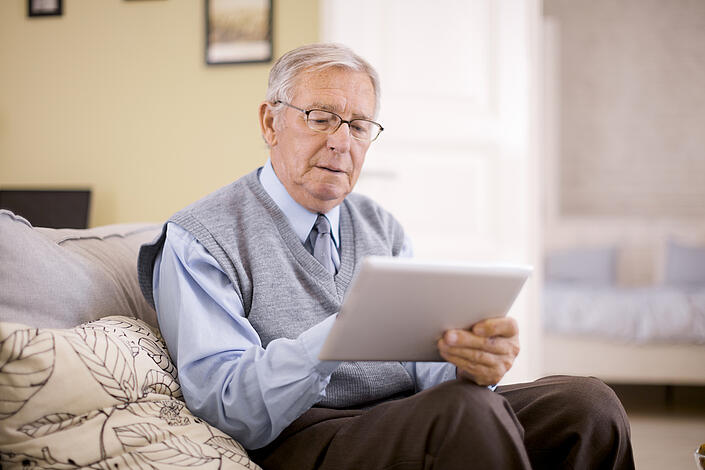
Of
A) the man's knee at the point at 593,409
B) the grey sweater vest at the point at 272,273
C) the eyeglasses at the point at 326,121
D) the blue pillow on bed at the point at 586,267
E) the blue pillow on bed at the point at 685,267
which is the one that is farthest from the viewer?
the blue pillow on bed at the point at 586,267

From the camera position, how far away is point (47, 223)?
263 cm

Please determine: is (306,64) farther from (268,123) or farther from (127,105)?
(127,105)

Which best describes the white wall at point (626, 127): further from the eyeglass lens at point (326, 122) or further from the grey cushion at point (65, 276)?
the grey cushion at point (65, 276)

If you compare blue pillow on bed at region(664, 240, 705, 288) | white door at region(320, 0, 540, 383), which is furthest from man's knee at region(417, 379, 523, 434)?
blue pillow on bed at region(664, 240, 705, 288)

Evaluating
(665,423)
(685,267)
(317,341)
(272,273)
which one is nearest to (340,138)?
(272,273)

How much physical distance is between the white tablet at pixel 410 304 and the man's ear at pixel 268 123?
0.59m

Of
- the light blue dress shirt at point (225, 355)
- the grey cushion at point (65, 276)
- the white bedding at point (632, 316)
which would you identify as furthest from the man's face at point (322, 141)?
the white bedding at point (632, 316)

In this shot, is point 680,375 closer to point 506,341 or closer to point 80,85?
point 506,341

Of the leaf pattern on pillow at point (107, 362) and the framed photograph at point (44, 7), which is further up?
the framed photograph at point (44, 7)

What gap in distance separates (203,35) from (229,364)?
1934mm

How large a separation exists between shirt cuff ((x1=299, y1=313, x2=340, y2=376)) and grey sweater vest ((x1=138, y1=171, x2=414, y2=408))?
22 centimetres

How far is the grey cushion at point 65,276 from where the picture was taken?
104 centimetres

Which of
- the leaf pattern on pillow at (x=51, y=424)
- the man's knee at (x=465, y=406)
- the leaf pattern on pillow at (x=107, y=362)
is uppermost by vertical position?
the leaf pattern on pillow at (x=107, y=362)

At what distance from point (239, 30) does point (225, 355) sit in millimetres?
1853
